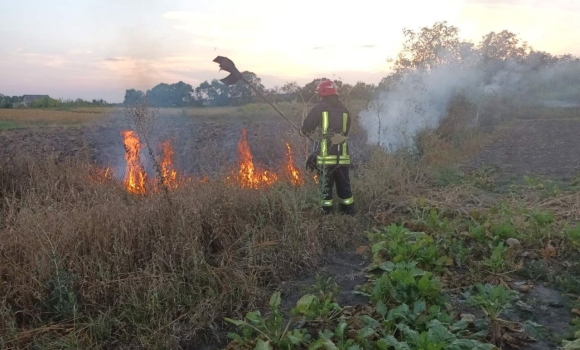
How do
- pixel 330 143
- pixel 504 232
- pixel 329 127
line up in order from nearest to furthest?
pixel 504 232 < pixel 330 143 < pixel 329 127

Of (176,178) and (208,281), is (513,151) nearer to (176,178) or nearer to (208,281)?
(176,178)

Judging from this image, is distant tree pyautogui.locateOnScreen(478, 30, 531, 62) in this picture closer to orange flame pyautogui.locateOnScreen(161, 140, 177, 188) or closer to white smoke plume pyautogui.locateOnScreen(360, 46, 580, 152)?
white smoke plume pyautogui.locateOnScreen(360, 46, 580, 152)

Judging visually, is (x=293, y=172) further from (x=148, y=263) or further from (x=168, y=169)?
(x=148, y=263)

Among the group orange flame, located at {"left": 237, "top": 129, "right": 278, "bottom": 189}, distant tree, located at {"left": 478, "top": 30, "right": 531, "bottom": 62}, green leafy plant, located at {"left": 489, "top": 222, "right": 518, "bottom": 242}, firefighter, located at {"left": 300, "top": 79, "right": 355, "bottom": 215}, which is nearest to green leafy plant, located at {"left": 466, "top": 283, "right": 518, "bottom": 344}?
green leafy plant, located at {"left": 489, "top": 222, "right": 518, "bottom": 242}

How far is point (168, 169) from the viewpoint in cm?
639

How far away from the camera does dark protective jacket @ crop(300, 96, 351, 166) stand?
636 centimetres

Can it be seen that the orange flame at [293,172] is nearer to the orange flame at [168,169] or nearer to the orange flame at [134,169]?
the orange flame at [168,169]

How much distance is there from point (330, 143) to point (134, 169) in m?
2.81

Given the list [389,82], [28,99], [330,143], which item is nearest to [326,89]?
[330,143]

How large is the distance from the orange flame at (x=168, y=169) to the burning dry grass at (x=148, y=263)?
37 centimetres

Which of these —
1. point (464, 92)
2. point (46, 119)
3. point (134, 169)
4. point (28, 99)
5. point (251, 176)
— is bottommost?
point (251, 176)

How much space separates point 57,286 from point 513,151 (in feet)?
45.1

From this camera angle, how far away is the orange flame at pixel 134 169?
6090mm

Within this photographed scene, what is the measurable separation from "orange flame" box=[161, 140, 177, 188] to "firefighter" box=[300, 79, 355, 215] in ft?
6.25
